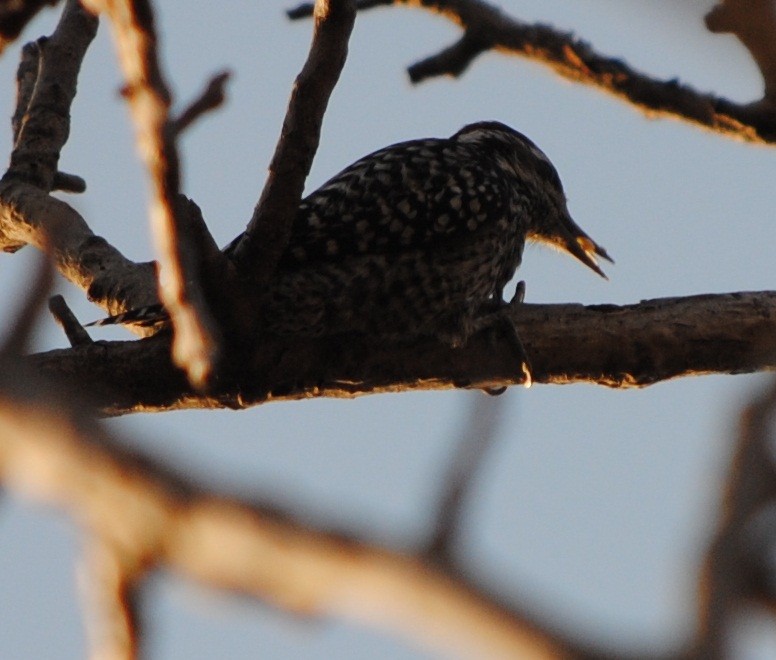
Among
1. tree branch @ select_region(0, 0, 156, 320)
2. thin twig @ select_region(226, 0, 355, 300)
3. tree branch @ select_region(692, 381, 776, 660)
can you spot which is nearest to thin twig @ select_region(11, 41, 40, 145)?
tree branch @ select_region(0, 0, 156, 320)

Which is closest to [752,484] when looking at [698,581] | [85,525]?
[698,581]

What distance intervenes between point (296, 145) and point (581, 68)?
5.62ft

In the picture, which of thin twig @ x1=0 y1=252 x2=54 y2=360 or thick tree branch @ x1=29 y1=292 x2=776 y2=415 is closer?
thin twig @ x1=0 y1=252 x2=54 y2=360

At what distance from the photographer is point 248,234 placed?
11.1 feet

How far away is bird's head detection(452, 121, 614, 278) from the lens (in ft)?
19.2

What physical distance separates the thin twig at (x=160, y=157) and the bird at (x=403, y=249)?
107cm

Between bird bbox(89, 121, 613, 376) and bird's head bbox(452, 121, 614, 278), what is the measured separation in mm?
147

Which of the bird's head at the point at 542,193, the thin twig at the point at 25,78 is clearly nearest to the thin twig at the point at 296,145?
the thin twig at the point at 25,78

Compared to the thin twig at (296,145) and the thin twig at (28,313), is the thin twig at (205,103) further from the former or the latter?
the thin twig at (296,145)

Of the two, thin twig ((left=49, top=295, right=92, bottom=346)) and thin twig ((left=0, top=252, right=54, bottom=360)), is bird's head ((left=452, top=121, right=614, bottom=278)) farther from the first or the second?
thin twig ((left=0, top=252, right=54, bottom=360))

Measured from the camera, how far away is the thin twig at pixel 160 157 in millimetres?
1696

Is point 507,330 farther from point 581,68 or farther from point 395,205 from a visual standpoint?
point 581,68

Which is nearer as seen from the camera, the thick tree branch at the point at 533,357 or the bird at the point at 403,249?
the thick tree branch at the point at 533,357

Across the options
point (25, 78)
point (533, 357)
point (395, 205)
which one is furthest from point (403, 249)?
point (25, 78)
